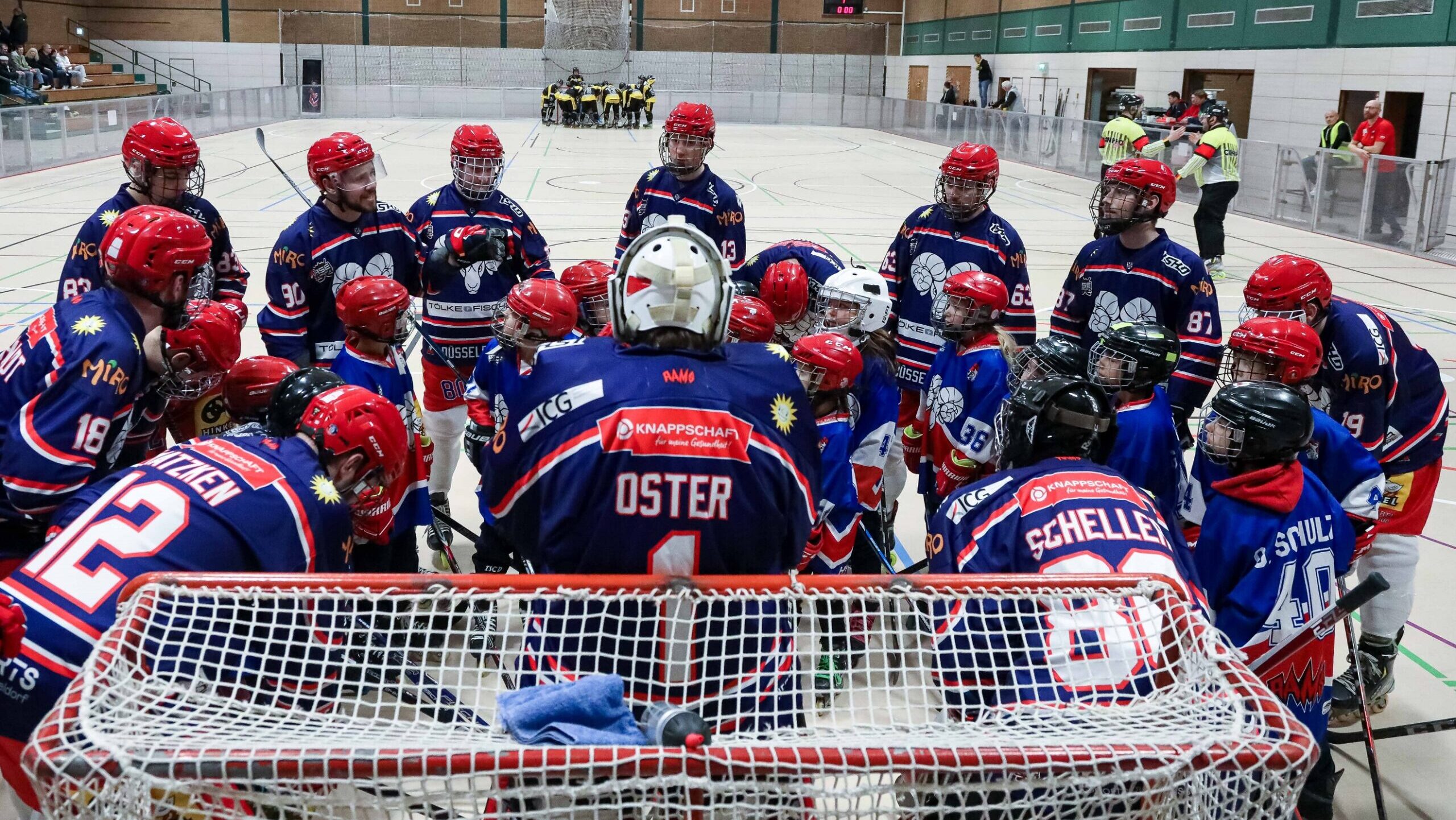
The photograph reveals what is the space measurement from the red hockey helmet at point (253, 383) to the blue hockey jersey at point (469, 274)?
1625mm

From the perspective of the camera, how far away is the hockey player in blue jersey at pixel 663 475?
2.24 meters

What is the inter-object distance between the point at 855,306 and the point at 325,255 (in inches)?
97.3

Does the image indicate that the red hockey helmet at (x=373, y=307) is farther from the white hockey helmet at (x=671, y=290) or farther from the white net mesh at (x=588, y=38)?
the white net mesh at (x=588, y=38)

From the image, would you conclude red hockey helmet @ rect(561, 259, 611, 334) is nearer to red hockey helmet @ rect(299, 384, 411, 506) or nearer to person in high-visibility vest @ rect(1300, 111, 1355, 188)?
red hockey helmet @ rect(299, 384, 411, 506)

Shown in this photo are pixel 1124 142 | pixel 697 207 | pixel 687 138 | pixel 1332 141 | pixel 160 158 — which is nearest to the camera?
pixel 160 158

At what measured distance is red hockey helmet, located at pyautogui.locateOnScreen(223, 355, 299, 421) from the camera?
3951mm

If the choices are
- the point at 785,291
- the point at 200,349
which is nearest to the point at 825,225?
the point at 785,291

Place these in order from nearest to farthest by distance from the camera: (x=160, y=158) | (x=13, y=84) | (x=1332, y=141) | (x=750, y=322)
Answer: (x=750, y=322)
(x=160, y=158)
(x=1332, y=141)
(x=13, y=84)

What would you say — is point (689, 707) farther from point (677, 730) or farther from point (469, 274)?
point (469, 274)

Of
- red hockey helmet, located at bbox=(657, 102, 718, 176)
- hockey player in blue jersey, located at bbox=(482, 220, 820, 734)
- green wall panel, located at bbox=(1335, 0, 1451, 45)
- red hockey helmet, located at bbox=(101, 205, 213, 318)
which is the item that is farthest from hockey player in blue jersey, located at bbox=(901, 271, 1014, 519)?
green wall panel, located at bbox=(1335, 0, 1451, 45)

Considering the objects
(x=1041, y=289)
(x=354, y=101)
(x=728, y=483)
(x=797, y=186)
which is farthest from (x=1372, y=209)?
(x=354, y=101)

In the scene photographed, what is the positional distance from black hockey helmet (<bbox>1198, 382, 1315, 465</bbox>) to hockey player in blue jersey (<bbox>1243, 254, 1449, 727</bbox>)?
46.8 inches

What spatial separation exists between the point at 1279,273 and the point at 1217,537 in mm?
1684

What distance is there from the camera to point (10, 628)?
222 centimetres
